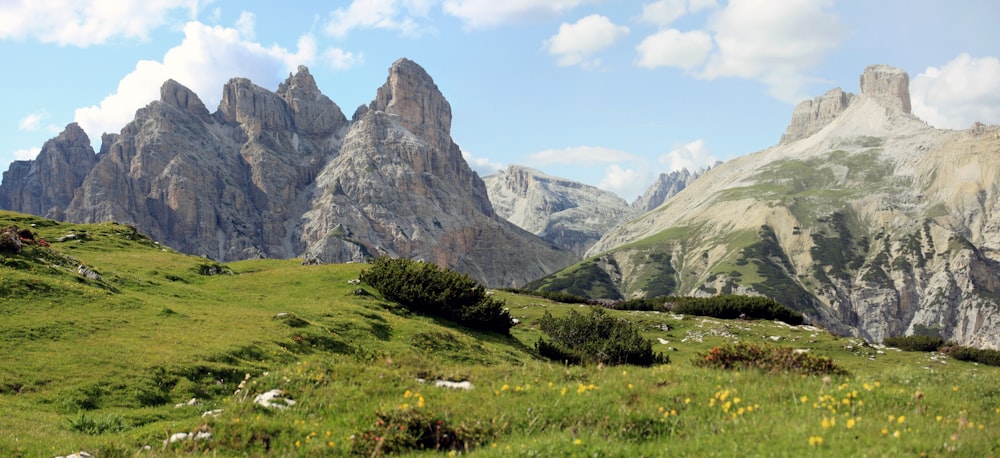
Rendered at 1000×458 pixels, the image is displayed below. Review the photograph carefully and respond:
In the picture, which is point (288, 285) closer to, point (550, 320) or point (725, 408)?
point (550, 320)

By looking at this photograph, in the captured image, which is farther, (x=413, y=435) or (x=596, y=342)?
(x=596, y=342)

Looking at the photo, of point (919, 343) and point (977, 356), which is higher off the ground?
point (919, 343)

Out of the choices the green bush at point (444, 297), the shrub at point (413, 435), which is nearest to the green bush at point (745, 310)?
the green bush at point (444, 297)

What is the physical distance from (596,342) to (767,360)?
66.6ft

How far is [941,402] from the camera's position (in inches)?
482

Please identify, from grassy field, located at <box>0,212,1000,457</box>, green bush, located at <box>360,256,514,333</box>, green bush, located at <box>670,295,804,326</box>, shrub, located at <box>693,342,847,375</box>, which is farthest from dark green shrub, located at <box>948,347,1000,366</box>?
shrub, located at <box>693,342,847,375</box>

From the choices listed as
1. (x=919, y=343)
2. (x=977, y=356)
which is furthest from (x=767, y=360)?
(x=919, y=343)

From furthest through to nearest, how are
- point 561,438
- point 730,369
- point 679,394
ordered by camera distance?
point 730,369 < point 679,394 < point 561,438

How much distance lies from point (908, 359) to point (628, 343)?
23.4 metres

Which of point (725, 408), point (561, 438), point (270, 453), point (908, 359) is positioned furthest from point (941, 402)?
point (908, 359)

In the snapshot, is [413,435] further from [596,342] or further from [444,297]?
[444,297]

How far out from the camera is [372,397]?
1451cm

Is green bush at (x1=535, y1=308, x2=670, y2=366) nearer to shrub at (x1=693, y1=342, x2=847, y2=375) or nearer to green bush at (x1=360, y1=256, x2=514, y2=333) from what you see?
green bush at (x1=360, y1=256, x2=514, y2=333)

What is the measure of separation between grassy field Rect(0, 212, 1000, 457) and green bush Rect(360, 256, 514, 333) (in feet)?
25.7
